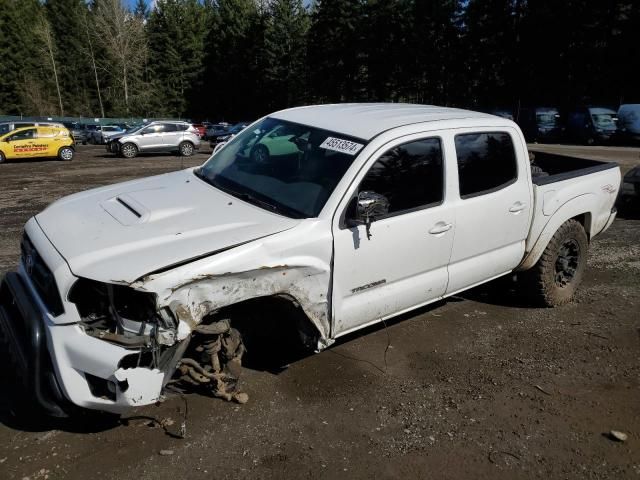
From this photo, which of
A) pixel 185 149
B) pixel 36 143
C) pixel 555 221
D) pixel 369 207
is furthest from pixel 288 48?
pixel 369 207

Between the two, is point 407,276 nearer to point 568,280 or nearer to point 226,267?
point 226,267

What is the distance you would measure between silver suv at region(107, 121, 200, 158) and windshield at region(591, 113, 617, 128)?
791 inches

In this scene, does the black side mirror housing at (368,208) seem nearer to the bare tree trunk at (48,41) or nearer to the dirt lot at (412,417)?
the dirt lot at (412,417)

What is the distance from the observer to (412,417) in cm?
339

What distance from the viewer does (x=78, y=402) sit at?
2723 millimetres

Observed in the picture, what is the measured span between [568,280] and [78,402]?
4601mm

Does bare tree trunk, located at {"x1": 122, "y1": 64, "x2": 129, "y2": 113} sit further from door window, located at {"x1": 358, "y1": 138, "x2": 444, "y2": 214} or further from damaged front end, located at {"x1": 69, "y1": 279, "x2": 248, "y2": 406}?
damaged front end, located at {"x1": 69, "y1": 279, "x2": 248, "y2": 406}

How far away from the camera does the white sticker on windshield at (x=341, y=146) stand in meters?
3.55

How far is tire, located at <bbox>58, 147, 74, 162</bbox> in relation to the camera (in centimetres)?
2094

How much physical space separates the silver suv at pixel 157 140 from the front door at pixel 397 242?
21.2m

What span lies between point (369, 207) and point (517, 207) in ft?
5.66

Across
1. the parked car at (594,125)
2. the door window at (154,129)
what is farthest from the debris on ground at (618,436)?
the parked car at (594,125)

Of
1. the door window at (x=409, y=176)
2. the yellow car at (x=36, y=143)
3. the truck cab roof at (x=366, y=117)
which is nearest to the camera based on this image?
the door window at (x=409, y=176)

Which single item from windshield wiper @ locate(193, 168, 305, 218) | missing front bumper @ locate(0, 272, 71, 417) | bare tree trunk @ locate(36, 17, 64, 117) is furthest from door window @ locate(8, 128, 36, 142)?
bare tree trunk @ locate(36, 17, 64, 117)
